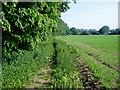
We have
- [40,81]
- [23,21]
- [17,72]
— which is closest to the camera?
[23,21]

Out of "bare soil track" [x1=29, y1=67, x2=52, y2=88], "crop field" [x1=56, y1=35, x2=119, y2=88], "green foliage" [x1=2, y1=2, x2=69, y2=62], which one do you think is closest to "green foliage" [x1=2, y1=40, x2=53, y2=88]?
"bare soil track" [x1=29, y1=67, x2=52, y2=88]

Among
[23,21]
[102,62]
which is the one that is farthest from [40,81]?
[102,62]

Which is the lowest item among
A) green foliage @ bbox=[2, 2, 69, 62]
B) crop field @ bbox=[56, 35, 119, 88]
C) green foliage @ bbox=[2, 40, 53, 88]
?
crop field @ bbox=[56, 35, 119, 88]

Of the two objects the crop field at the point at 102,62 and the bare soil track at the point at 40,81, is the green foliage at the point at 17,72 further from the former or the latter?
the crop field at the point at 102,62

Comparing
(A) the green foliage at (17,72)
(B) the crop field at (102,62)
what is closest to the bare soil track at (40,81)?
(A) the green foliage at (17,72)

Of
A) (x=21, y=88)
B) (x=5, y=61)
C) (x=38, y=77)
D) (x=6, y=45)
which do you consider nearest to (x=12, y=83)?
(x=21, y=88)

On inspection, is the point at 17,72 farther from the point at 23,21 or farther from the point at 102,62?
the point at 102,62

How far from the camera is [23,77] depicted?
7547 millimetres

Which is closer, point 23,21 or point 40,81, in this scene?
point 23,21

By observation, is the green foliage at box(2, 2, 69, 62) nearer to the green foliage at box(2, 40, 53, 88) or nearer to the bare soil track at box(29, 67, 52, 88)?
the green foliage at box(2, 40, 53, 88)

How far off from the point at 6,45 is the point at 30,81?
2.57 meters

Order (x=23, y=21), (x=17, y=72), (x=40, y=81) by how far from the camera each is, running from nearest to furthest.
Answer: (x=23, y=21), (x=17, y=72), (x=40, y=81)

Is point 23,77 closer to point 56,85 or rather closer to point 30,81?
point 30,81

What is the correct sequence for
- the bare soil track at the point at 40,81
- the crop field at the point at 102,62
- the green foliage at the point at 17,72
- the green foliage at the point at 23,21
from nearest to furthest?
the green foliage at the point at 23,21, the green foliage at the point at 17,72, the bare soil track at the point at 40,81, the crop field at the point at 102,62
